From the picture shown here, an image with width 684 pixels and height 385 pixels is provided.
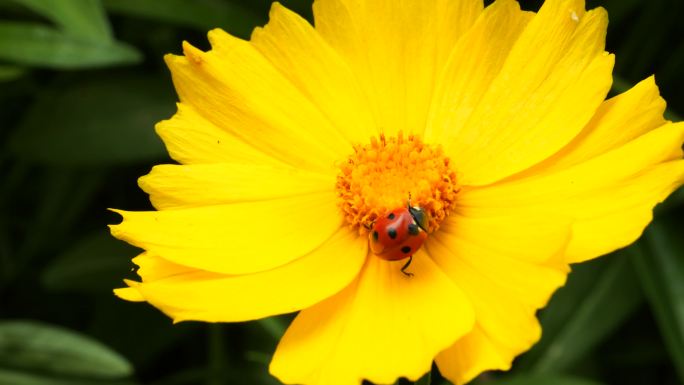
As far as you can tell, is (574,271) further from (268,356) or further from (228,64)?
(228,64)

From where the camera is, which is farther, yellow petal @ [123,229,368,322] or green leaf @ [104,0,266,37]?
green leaf @ [104,0,266,37]

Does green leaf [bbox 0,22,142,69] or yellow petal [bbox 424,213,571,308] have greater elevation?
green leaf [bbox 0,22,142,69]

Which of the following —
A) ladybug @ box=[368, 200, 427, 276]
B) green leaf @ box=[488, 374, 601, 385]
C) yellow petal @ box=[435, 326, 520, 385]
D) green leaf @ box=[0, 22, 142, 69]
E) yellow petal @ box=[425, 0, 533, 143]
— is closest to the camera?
yellow petal @ box=[435, 326, 520, 385]

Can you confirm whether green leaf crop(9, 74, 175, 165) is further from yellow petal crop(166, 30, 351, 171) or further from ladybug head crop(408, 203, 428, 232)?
ladybug head crop(408, 203, 428, 232)

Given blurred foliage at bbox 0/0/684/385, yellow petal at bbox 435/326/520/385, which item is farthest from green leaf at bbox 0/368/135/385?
yellow petal at bbox 435/326/520/385

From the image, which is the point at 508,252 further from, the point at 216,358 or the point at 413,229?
the point at 216,358

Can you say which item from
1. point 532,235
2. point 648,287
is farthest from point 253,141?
point 648,287

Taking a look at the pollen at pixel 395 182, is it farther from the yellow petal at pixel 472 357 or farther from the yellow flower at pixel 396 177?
the yellow petal at pixel 472 357
